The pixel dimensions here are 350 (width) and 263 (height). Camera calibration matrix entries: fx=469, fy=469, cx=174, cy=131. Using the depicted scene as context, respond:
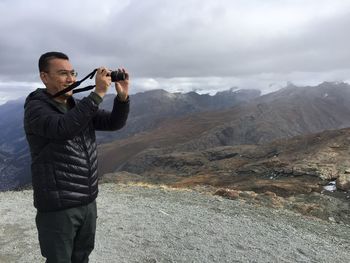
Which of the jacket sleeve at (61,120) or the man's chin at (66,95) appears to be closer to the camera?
the jacket sleeve at (61,120)

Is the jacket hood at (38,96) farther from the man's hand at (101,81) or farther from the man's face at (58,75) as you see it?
the man's hand at (101,81)

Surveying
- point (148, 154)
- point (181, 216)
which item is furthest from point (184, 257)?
point (148, 154)

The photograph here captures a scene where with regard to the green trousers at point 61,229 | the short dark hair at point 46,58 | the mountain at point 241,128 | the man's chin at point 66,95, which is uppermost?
the short dark hair at point 46,58

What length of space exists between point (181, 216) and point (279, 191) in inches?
490

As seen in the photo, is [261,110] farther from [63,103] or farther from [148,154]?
[63,103]

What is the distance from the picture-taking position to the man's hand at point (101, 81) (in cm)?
A: 409

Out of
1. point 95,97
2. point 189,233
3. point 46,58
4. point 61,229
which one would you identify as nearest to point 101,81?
point 95,97

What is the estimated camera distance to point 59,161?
418 cm

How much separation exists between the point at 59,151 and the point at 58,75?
Answer: 0.69 metres

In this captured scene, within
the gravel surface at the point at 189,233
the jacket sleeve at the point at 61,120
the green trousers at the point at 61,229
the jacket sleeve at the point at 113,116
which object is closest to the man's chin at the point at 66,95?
the jacket sleeve at the point at 61,120

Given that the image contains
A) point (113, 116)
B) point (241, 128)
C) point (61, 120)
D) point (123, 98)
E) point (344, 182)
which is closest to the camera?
point (61, 120)

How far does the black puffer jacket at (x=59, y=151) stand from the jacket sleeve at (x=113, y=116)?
31cm

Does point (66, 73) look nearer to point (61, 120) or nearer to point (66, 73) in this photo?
point (66, 73)

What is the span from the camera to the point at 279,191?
23156 mm
